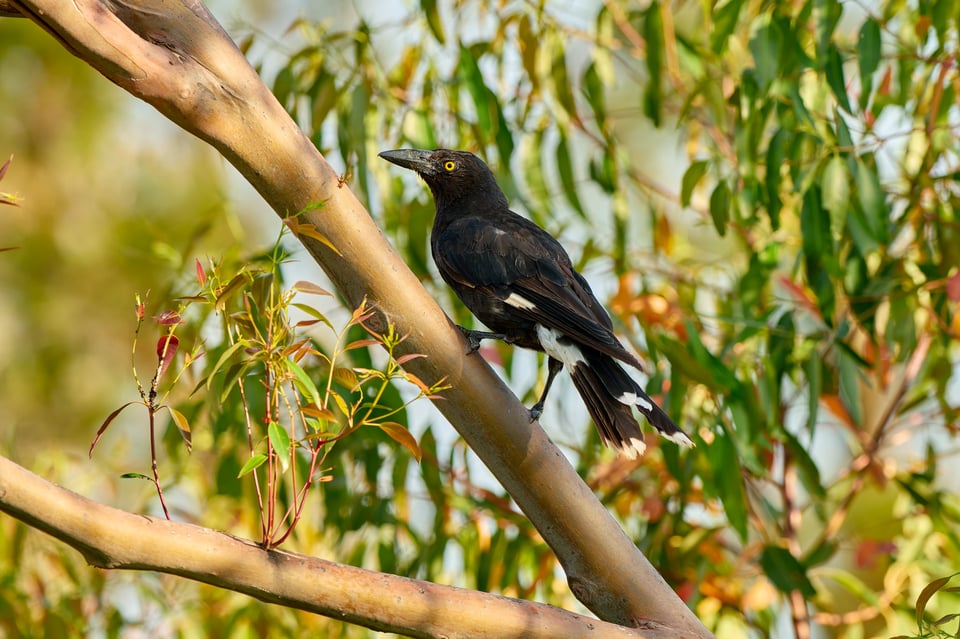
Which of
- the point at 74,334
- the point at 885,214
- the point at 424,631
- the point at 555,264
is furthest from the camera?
the point at 74,334

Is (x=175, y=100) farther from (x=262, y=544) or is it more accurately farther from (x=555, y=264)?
(x=555, y=264)

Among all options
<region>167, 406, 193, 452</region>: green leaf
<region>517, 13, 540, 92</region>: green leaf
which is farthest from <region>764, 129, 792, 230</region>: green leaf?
<region>167, 406, 193, 452</region>: green leaf

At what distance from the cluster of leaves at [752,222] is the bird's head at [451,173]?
6 centimetres

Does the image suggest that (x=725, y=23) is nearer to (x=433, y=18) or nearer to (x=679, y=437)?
(x=433, y=18)

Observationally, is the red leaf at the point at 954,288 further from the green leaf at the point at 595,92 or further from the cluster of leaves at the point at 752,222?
the green leaf at the point at 595,92

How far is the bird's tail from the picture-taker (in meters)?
2.66

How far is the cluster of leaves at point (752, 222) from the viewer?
2.98m

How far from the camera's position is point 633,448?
2.71m

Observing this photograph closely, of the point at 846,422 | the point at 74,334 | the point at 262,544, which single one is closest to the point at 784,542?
the point at 846,422

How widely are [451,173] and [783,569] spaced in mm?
1573

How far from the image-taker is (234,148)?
194 centimetres

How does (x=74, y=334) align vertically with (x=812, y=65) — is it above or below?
above

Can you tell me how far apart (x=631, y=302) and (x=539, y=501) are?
1.51 meters

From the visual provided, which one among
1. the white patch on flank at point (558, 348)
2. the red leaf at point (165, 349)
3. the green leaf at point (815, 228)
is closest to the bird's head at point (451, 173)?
the white patch on flank at point (558, 348)
